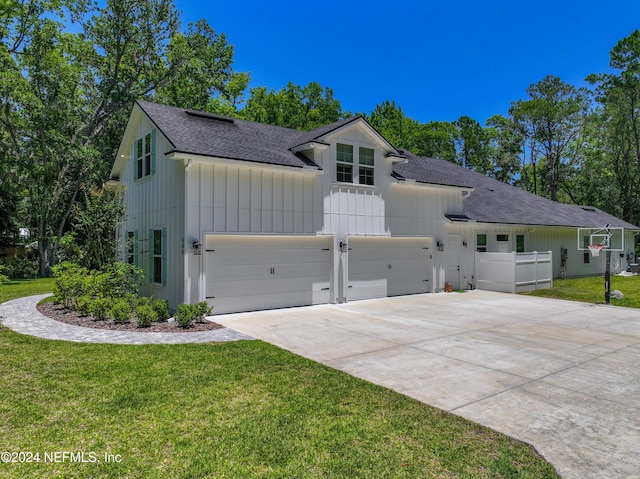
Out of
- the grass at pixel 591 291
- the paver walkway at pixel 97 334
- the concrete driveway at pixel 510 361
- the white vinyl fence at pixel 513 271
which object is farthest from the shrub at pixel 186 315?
the grass at pixel 591 291

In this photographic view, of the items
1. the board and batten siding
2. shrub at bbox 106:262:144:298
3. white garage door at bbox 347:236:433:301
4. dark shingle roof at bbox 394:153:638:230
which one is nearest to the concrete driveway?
white garage door at bbox 347:236:433:301

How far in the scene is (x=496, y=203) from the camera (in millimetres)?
20016

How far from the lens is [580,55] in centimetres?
2858

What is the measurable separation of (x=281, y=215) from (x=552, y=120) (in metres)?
35.2

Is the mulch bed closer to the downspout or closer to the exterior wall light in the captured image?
the downspout

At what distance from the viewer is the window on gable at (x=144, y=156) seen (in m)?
12.2

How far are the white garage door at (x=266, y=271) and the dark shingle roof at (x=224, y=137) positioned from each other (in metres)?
2.25

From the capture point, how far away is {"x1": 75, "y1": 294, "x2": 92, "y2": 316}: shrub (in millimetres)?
9656

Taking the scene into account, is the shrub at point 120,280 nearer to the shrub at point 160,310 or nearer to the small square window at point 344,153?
the shrub at point 160,310

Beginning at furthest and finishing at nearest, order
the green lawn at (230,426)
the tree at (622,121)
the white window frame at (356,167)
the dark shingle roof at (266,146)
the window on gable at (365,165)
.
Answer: the tree at (622,121), the window on gable at (365,165), the white window frame at (356,167), the dark shingle roof at (266,146), the green lawn at (230,426)

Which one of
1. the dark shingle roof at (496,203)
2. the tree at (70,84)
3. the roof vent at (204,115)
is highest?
the tree at (70,84)

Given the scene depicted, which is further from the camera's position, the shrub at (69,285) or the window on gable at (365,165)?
the window on gable at (365,165)

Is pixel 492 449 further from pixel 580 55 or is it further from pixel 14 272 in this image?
pixel 580 55

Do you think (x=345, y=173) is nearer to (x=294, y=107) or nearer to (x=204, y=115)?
(x=204, y=115)
